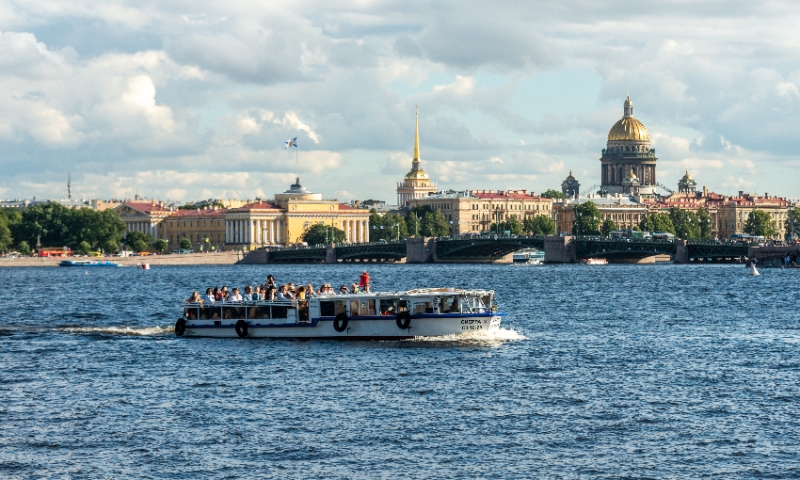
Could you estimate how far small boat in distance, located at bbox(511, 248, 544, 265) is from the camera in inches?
4551

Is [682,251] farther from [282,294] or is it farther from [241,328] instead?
[241,328]

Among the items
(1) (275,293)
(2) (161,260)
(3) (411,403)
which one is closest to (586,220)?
(2) (161,260)

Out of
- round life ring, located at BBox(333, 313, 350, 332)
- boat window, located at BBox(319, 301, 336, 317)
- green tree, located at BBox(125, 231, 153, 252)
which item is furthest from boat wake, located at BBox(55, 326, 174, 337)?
green tree, located at BBox(125, 231, 153, 252)

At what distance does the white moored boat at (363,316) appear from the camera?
3272 cm

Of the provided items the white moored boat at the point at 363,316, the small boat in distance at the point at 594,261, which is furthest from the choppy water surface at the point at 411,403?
the small boat in distance at the point at 594,261

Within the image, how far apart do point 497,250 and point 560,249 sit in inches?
302

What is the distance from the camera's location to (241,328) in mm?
34719

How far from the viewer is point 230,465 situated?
64.0 feet

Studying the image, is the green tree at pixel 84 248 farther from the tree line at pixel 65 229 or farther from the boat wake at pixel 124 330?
the boat wake at pixel 124 330

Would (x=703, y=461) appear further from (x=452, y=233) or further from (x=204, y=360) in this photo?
(x=452, y=233)

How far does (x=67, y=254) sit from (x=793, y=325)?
92.0 m

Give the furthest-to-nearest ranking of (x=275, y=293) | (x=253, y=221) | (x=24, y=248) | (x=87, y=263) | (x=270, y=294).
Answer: (x=253, y=221)
(x=24, y=248)
(x=87, y=263)
(x=275, y=293)
(x=270, y=294)

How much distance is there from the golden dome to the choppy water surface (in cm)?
15167

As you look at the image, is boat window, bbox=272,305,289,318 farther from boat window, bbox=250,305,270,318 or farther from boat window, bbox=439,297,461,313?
boat window, bbox=439,297,461,313
